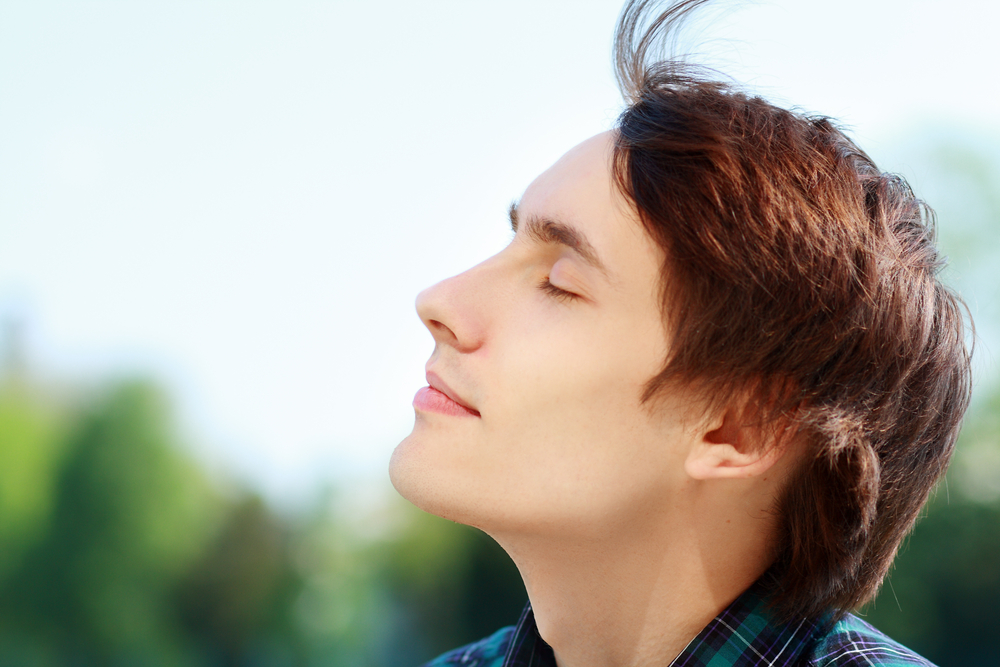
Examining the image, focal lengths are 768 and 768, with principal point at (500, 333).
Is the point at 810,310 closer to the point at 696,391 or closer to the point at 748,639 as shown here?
the point at 696,391

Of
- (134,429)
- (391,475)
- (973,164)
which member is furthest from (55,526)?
(973,164)

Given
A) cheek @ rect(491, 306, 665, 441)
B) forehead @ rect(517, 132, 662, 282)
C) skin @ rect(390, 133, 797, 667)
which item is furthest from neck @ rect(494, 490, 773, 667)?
forehead @ rect(517, 132, 662, 282)

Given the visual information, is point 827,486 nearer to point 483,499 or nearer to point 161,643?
point 483,499

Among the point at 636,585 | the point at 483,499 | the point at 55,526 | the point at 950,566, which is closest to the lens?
the point at 483,499

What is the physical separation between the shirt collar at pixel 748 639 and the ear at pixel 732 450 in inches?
11.4

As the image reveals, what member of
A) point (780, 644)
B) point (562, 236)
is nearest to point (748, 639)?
point (780, 644)

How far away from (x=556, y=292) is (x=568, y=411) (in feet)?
0.80

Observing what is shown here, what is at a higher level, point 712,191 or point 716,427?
point 712,191

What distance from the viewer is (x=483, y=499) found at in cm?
147

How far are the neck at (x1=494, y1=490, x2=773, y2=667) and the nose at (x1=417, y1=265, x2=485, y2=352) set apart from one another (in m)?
0.41

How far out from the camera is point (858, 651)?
4.86 ft

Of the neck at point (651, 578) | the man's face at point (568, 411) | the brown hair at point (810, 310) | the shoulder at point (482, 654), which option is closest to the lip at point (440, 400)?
the man's face at point (568, 411)

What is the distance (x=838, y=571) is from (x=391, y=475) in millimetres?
932

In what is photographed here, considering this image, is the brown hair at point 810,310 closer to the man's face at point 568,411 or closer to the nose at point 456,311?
the man's face at point 568,411
